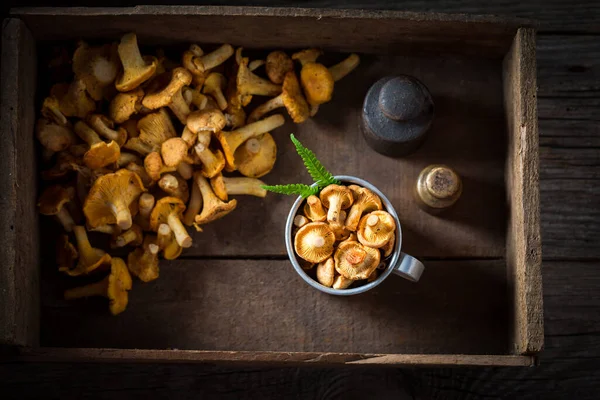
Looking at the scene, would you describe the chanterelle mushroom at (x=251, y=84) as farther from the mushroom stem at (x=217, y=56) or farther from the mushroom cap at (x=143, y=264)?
the mushroom cap at (x=143, y=264)

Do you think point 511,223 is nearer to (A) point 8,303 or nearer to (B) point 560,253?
(B) point 560,253

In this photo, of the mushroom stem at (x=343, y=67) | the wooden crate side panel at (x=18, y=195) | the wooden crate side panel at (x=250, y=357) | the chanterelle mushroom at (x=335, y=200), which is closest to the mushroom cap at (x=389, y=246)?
the chanterelle mushroom at (x=335, y=200)

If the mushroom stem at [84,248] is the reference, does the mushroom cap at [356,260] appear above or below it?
below

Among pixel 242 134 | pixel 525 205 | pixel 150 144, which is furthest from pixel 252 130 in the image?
pixel 525 205

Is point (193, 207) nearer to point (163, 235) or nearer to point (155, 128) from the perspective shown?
point (163, 235)

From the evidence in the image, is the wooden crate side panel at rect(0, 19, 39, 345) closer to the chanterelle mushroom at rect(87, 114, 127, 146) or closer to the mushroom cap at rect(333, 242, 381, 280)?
the chanterelle mushroom at rect(87, 114, 127, 146)

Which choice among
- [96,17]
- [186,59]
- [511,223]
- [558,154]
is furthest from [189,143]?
[558,154]
